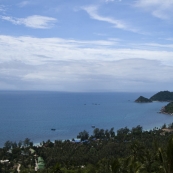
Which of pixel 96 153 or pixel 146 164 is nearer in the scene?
pixel 146 164

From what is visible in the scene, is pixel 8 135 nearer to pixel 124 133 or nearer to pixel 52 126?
pixel 52 126

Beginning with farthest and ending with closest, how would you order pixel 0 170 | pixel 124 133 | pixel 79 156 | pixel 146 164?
pixel 124 133
pixel 79 156
pixel 0 170
pixel 146 164

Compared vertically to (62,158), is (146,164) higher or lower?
higher

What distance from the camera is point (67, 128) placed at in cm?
6406

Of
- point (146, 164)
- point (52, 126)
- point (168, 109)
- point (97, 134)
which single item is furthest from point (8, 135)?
point (168, 109)

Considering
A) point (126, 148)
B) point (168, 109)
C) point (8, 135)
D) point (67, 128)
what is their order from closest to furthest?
point (126, 148) → point (8, 135) → point (67, 128) → point (168, 109)

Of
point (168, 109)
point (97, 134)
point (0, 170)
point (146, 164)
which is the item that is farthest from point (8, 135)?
point (168, 109)

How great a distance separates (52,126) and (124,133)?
2713cm

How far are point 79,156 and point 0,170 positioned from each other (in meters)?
8.34

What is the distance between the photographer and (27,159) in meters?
28.9

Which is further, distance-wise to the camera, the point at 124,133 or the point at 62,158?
the point at 124,133

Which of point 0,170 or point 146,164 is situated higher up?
point 146,164

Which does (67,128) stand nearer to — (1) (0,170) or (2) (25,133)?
(2) (25,133)

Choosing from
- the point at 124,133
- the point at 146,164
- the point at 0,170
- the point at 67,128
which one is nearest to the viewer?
the point at 146,164
